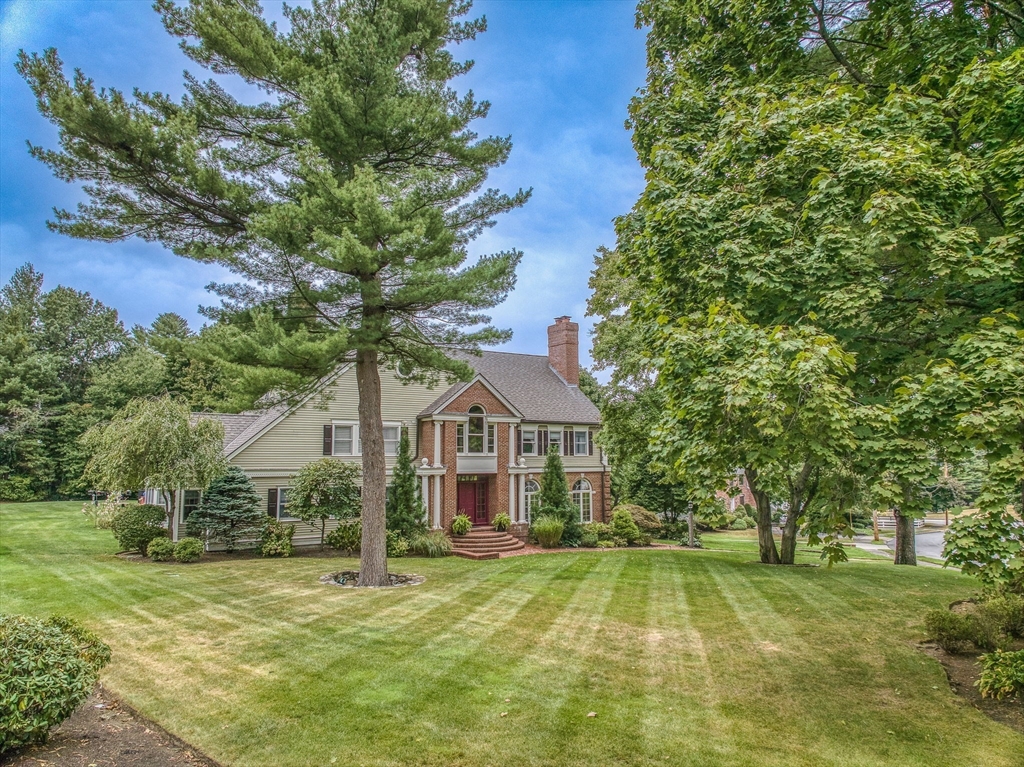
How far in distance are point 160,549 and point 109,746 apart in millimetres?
13841

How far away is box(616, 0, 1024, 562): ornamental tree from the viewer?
18.1 feet

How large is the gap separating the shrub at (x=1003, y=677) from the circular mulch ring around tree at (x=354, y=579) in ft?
34.6

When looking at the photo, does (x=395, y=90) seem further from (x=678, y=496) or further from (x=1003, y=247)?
(x=678, y=496)

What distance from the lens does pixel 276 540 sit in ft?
64.1

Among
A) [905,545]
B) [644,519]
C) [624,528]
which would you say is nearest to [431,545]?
[624,528]

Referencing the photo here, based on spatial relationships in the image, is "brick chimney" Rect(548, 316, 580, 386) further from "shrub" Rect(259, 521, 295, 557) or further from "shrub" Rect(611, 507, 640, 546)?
"shrub" Rect(259, 521, 295, 557)

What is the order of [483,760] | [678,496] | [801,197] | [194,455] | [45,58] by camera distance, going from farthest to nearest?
[678,496]
[194,455]
[45,58]
[801,197]
[483,760]

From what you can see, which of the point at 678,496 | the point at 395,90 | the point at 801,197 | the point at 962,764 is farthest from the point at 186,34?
the point at 678,496

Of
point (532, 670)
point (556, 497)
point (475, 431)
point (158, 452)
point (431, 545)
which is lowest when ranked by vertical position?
point (431, 545)

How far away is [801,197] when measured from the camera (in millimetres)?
6840

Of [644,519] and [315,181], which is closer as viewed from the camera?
[315,181]

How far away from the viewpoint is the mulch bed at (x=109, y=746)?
509 centimetres

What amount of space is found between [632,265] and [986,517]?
5370 millimetres

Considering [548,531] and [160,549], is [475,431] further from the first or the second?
[160,549]
